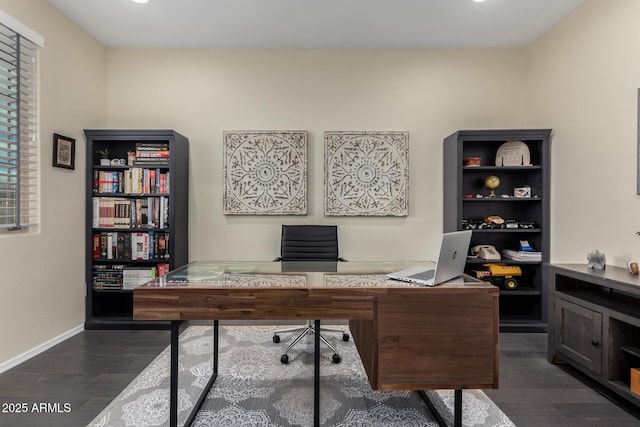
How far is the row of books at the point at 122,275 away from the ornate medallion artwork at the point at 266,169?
93 cm

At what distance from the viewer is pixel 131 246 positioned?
334 centimetres

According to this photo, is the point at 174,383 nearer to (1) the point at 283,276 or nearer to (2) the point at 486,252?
(1) the point at 283,276

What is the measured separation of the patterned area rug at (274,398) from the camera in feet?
6.07

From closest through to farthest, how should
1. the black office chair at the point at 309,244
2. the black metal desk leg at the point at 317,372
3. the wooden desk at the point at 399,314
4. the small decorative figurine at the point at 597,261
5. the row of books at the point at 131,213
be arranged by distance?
the wooden desk at the point at 399,314 < the black metal desk leg at the point at 317,372 < the small decorative figurine at the point at 597,261 < the black office chair at the point at 309,244 < the row of books at the point at 131,213

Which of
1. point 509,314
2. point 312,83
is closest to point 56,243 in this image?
point 312,83

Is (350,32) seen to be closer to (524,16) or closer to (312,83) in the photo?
(312,83)

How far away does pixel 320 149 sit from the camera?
365cm

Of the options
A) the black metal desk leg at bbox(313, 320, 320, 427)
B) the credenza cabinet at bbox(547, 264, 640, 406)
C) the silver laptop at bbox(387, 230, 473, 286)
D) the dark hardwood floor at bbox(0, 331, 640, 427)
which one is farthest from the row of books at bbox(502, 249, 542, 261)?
the black metal desk leg at bbox(313, 320, 320, 427)

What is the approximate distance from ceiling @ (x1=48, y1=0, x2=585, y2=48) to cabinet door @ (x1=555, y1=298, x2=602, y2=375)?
253cm

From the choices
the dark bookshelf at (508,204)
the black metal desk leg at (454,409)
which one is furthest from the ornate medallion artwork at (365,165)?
the black metal desk leg at (454,409)

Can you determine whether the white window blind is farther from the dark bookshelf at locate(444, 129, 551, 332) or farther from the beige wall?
the dark bookshelf at locate(444, 129, 551, 332)

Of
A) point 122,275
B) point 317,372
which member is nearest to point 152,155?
point 122,275

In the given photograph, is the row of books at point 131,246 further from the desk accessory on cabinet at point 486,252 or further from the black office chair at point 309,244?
the desk accessory on cabinet at point 486,252

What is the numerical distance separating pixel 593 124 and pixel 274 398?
3.26 metres
